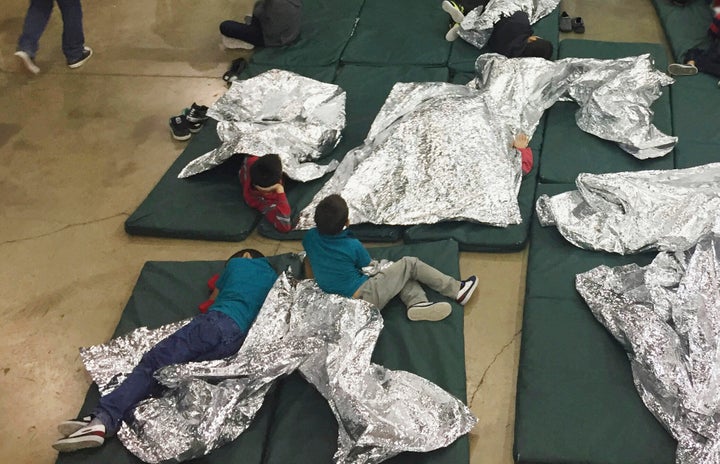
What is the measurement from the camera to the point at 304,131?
3.66 m

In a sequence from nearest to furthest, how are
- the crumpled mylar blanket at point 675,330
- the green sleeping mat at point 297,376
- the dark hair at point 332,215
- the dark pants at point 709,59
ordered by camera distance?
the crumpled mylar blanket at point 675,330 → the green sleeping mat at point 297,376 → the dark hair at point 332,215 → the dark pants at point 709,59

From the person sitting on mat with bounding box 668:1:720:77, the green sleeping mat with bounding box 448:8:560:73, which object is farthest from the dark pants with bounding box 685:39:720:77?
the green sleeping mat with bounding box 448:8:560:73

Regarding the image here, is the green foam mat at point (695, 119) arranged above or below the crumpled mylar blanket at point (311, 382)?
above

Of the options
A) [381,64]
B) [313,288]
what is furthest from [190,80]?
[313,288]

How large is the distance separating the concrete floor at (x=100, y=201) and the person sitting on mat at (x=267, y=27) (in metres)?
0.14

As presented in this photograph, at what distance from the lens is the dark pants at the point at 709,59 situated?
13.2ft

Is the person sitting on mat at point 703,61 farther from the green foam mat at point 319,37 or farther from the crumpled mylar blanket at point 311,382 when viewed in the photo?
the crumpled mylar blanket at point 311,382

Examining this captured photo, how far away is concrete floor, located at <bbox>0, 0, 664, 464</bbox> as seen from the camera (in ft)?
9.12

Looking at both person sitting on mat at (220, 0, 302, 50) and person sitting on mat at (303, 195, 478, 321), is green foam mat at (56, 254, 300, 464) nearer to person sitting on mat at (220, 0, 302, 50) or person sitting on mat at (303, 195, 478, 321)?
person sitting on mat at (303, 195, 478, 321)

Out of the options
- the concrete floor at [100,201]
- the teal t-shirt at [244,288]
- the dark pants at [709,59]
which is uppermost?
the dark pants at [709,59]

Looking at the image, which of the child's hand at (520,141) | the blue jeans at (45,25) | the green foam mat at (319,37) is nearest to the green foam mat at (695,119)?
the child's hand at (520,141)

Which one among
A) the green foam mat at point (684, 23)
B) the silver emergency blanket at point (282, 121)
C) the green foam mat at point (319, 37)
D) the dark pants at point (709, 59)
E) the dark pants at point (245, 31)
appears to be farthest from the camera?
the dark pants at point (245, 31)

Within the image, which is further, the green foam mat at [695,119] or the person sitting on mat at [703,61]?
the person sitting on mat at [703,61]

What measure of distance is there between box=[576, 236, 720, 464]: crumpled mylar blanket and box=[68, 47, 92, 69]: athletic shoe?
146 inches
